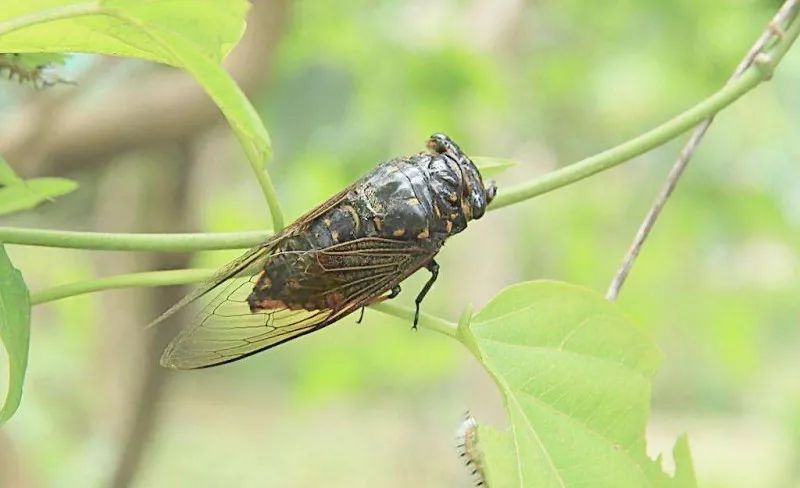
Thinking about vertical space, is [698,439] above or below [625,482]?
below

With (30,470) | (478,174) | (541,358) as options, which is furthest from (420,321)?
(30,470)

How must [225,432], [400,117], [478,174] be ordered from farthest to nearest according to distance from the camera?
[225,432]
[400,117]
[478,174]

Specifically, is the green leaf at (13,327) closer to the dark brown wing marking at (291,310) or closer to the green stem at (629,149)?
the dark brown wing marking at (291,310)

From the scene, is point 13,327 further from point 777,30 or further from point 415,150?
point 415,150

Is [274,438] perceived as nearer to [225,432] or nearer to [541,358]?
[225,432]

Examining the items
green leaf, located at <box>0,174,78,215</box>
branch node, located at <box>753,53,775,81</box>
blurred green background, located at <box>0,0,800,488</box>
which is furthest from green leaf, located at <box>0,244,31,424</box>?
blurred green background, located at <box>0,0,800,488</box>

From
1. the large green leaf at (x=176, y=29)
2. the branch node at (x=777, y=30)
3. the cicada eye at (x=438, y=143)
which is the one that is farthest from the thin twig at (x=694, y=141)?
the large green leaf at (x=176, y=29)

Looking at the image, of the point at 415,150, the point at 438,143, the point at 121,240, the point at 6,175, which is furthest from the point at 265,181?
the point at 415,150
